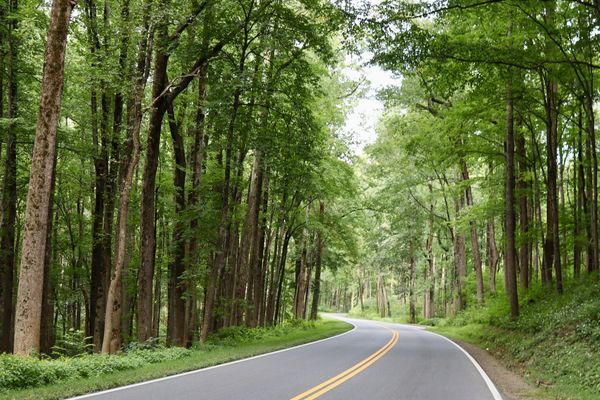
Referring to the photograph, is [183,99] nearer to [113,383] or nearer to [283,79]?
[283,79]

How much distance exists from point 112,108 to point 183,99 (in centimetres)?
360

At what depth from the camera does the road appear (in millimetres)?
8117

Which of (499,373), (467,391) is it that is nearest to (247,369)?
(467,391)

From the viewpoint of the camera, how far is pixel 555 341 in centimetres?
1337

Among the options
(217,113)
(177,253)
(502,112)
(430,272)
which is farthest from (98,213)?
(430,272)

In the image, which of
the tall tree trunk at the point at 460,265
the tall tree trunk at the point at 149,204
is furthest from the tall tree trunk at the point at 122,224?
the tall tree trunk at the point at 460,265

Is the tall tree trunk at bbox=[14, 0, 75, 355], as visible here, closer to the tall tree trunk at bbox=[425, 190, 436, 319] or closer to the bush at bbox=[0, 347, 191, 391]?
the bush at bbox=[0, 347, 191, 391]

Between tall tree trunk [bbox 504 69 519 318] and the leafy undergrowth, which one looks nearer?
the leafy undergrowth

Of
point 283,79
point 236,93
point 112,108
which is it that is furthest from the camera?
point 112,108

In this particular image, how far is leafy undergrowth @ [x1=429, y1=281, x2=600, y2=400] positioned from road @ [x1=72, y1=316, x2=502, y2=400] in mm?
1429

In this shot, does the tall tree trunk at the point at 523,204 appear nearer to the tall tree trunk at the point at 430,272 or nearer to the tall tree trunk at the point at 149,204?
the tall tree trunk at the point at 430,272

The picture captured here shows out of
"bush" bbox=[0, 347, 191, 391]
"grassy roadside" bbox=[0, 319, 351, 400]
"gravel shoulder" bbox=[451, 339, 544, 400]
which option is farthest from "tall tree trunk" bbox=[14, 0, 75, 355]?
"gravel shoulder" bbox=[451, 339, 544, 400]

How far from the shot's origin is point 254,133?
19.0 metres

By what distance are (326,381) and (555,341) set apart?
24.4 ft
